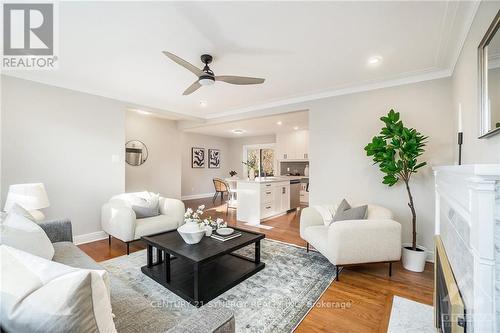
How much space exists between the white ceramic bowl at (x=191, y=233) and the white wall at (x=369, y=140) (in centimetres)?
212

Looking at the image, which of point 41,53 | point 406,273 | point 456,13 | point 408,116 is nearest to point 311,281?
point 406,273

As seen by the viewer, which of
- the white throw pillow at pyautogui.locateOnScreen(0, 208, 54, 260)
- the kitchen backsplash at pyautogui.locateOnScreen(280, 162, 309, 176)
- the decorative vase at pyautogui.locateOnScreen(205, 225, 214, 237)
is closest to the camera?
the white throw pillow at pyautogui.locateOnScreen(0, 208, 54, 260)

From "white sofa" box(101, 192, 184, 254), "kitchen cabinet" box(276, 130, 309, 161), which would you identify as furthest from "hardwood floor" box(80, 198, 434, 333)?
"kitchen cabinet" box(276, 130, 309, 161)

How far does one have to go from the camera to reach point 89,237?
3484mm

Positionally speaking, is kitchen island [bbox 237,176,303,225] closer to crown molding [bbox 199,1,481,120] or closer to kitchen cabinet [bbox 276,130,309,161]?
crown molding [bbox 199,1,481,120]

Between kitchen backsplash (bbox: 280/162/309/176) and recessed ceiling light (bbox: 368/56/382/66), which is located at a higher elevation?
recessed ceiling light (bbox: 368/56/382/66)

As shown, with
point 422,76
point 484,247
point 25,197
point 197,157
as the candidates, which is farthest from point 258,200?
point 197,157

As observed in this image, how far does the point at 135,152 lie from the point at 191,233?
3.69 m

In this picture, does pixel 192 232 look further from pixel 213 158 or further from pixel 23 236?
pixel 213 158

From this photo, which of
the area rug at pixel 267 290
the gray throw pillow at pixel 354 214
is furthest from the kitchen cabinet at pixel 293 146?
the area rug at pixel 267 290

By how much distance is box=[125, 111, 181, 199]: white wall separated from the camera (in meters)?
5.04

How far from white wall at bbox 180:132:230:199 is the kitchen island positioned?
10.8 ft

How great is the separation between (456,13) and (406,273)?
251cm

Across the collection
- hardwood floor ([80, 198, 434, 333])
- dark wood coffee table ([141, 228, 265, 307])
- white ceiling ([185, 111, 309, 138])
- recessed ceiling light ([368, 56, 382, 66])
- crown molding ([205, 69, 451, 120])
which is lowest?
hardwood floor ([80, 198, 434, 333])
